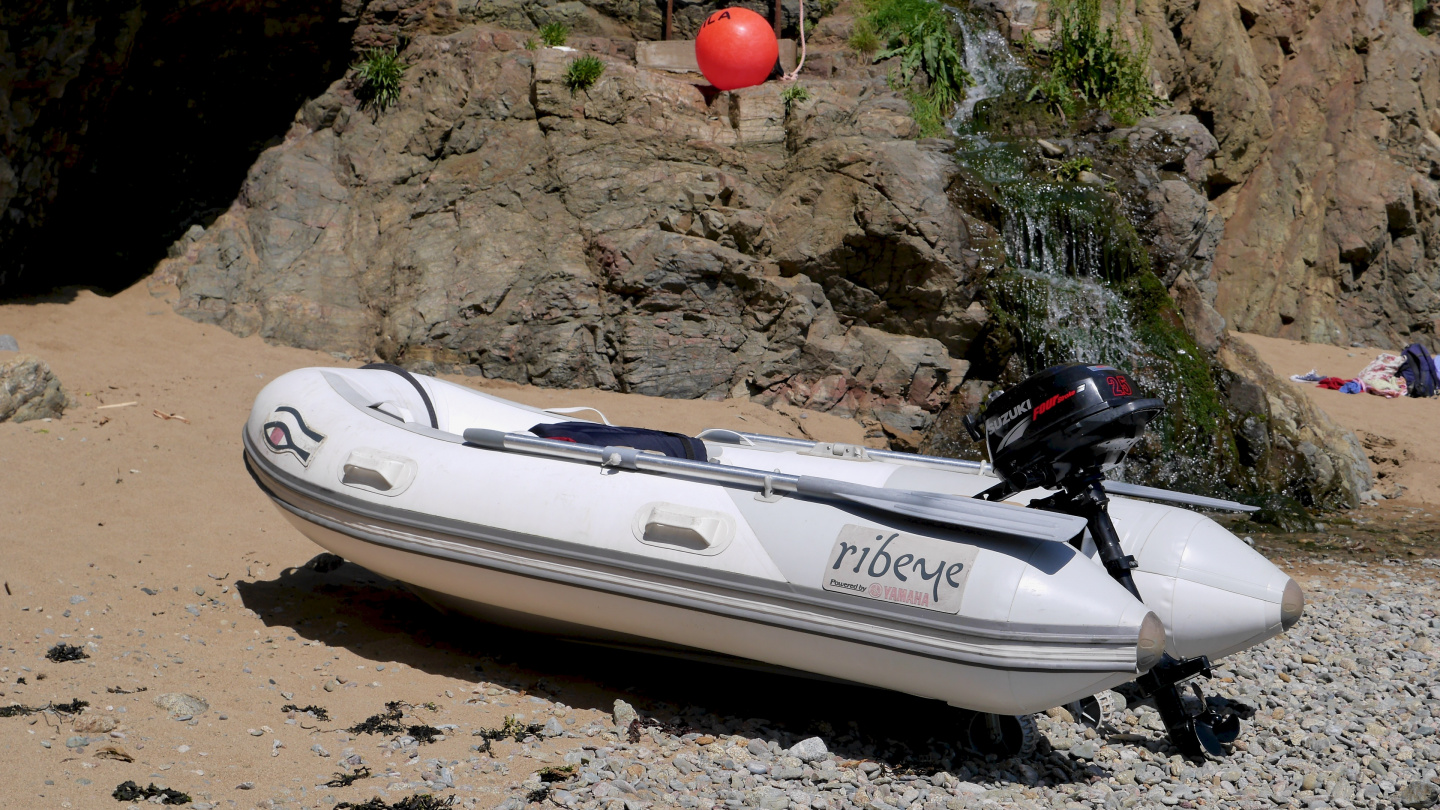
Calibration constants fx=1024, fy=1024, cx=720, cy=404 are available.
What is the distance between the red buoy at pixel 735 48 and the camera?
7703 millimetres

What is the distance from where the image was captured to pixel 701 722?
332 centimetres

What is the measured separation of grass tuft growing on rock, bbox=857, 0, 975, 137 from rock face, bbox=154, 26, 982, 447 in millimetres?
694

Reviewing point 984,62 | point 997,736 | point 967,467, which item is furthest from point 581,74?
point 997,736

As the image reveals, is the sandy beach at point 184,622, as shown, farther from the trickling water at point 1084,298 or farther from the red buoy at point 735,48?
the trickling water at point 1084,298

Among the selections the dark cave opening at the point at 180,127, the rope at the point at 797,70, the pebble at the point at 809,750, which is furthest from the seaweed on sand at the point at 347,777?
the rope at the point at 797,70

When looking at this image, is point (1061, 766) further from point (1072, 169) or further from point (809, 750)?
point (1072, 169)

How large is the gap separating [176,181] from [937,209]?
580 centimetres

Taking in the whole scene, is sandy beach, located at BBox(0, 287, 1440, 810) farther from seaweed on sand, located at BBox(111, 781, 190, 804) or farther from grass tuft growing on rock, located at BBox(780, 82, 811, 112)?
grass tuft growing on rock, located at BBox(780, 82, 811, 112)

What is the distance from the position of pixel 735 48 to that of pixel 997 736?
235 inches

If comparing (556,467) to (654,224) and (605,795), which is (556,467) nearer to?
(605,795)

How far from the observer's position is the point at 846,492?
10.1 ft

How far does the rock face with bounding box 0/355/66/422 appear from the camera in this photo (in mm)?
5102

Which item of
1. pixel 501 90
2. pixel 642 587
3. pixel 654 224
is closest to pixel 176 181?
pixel 501 90

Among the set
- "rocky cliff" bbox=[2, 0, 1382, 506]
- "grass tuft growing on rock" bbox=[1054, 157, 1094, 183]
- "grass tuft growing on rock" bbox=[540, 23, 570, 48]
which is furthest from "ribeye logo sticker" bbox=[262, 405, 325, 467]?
"grass tuft growing on rock" bbox=[1054, 157, 1094, 183]
